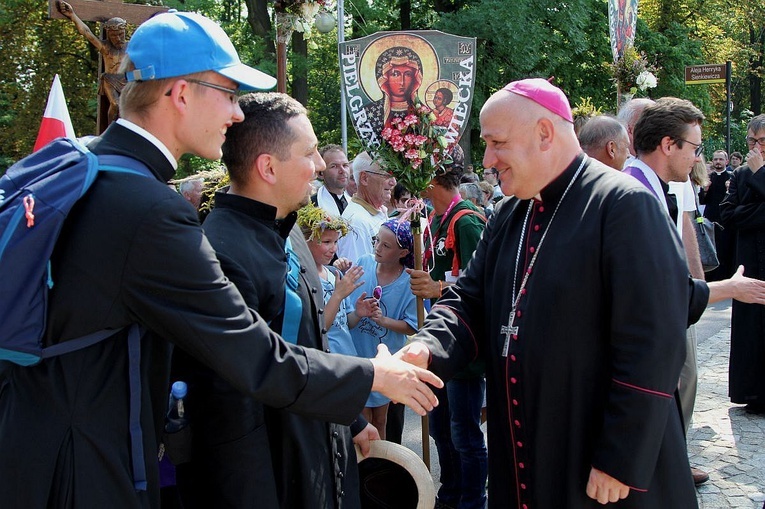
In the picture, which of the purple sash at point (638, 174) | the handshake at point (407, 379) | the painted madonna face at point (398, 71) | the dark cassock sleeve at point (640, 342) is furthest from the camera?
the painted madonna face at point (398, 71)

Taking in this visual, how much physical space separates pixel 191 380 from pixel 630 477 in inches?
58.7

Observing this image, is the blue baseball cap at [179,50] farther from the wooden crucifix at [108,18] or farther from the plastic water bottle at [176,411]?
the wooden crucifix at [108,18]

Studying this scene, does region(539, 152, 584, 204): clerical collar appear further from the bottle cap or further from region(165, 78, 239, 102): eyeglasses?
the bottle cap

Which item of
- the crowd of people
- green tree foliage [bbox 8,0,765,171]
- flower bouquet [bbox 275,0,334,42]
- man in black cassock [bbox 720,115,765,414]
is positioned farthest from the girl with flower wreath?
green tree foliage [bbox 8,0,765,171]

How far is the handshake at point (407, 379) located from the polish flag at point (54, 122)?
3062mm

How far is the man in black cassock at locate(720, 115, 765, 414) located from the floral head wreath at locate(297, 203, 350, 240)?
404 centimetres

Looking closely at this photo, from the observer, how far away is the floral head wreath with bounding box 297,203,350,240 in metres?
4.61

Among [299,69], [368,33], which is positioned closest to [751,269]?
[299,69]

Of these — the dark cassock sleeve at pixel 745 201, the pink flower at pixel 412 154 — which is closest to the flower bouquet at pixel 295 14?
the pink flower at pixel 412 154

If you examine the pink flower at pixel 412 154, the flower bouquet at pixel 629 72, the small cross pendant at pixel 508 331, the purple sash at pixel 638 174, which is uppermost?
the flower bouquet at pixel 629 72

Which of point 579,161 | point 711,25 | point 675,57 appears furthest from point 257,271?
point 711,25

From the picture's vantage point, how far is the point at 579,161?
2.77 m

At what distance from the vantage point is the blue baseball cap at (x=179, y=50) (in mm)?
2203

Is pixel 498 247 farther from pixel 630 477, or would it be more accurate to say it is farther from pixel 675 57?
pixel 675 57
